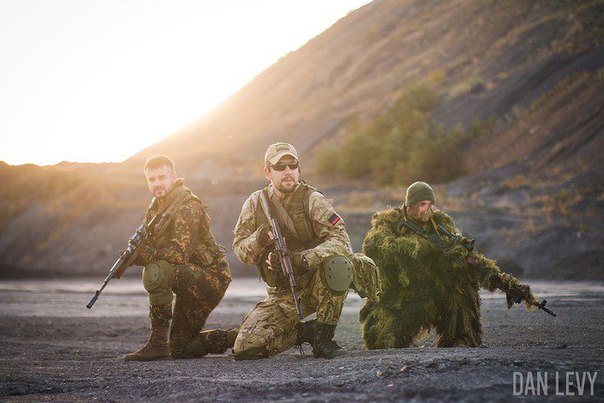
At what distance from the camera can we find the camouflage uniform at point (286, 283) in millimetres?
7180

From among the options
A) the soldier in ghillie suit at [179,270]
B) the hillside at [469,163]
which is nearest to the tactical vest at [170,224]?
the soldier in ghillie suit at [179,270]

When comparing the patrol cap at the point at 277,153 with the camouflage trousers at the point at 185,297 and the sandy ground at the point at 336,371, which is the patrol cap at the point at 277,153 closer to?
the camouflage trousers at the point at 185,297

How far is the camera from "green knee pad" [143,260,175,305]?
7.59 meters

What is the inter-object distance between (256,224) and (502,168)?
3565 centimetres

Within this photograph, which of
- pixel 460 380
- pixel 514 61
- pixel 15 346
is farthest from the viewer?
pixel 514 61

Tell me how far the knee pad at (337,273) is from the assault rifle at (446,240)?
1.21m

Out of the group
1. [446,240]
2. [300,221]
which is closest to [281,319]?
[300,221]

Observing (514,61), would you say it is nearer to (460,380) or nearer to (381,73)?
(381,73)

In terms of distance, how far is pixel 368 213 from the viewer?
35844mm

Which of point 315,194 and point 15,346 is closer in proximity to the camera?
point 315,194

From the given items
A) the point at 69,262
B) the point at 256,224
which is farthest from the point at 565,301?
the point at 69,262

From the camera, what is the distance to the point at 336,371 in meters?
5.99

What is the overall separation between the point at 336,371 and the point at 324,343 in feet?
3.85

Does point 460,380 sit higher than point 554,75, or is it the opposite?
point 554,75
